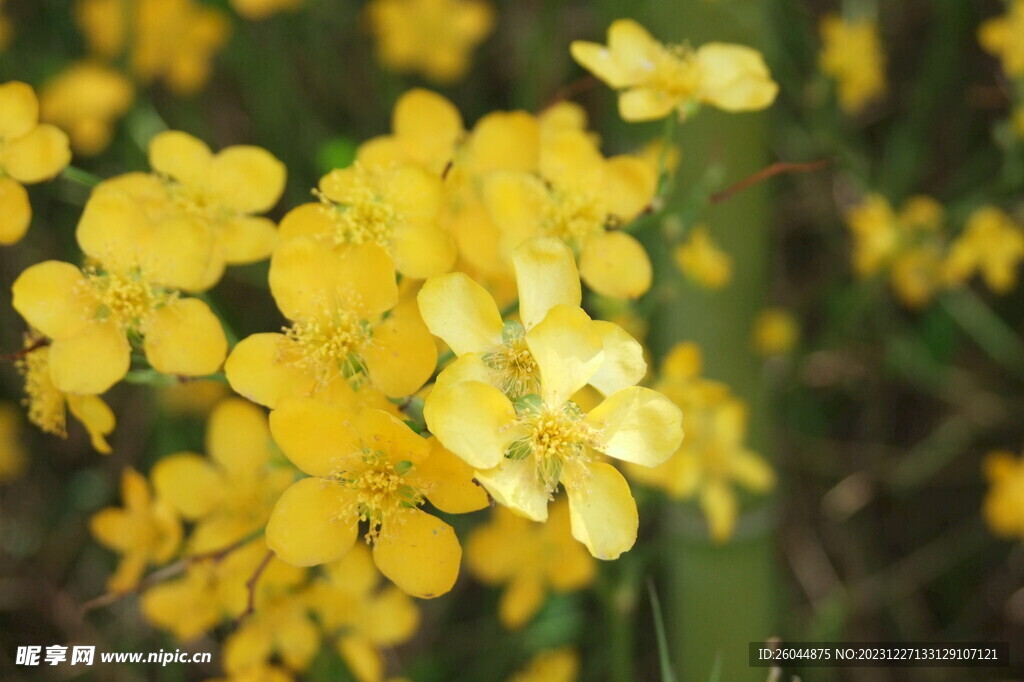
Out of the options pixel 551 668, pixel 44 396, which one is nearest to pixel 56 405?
pixel 44 396

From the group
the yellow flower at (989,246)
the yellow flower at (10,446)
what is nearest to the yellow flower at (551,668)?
the yellow flower at (989,246)

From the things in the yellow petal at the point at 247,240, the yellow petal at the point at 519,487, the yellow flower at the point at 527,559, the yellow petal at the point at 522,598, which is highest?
the yellow petal at the point at 247,240

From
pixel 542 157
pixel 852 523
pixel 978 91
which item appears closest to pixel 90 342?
pixel 542 157

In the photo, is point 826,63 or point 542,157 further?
point 826,63

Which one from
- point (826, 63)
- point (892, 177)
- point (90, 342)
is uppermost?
point (826, 63)

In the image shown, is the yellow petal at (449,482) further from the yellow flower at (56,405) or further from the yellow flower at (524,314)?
the yellow flower at (56,405)

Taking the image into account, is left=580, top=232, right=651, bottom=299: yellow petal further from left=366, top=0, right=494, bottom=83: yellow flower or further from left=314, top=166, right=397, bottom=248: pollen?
left=366, top=0, right=494, bottom=83: yellow flower

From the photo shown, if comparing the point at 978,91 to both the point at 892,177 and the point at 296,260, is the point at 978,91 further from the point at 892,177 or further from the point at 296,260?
the point at 296,260
